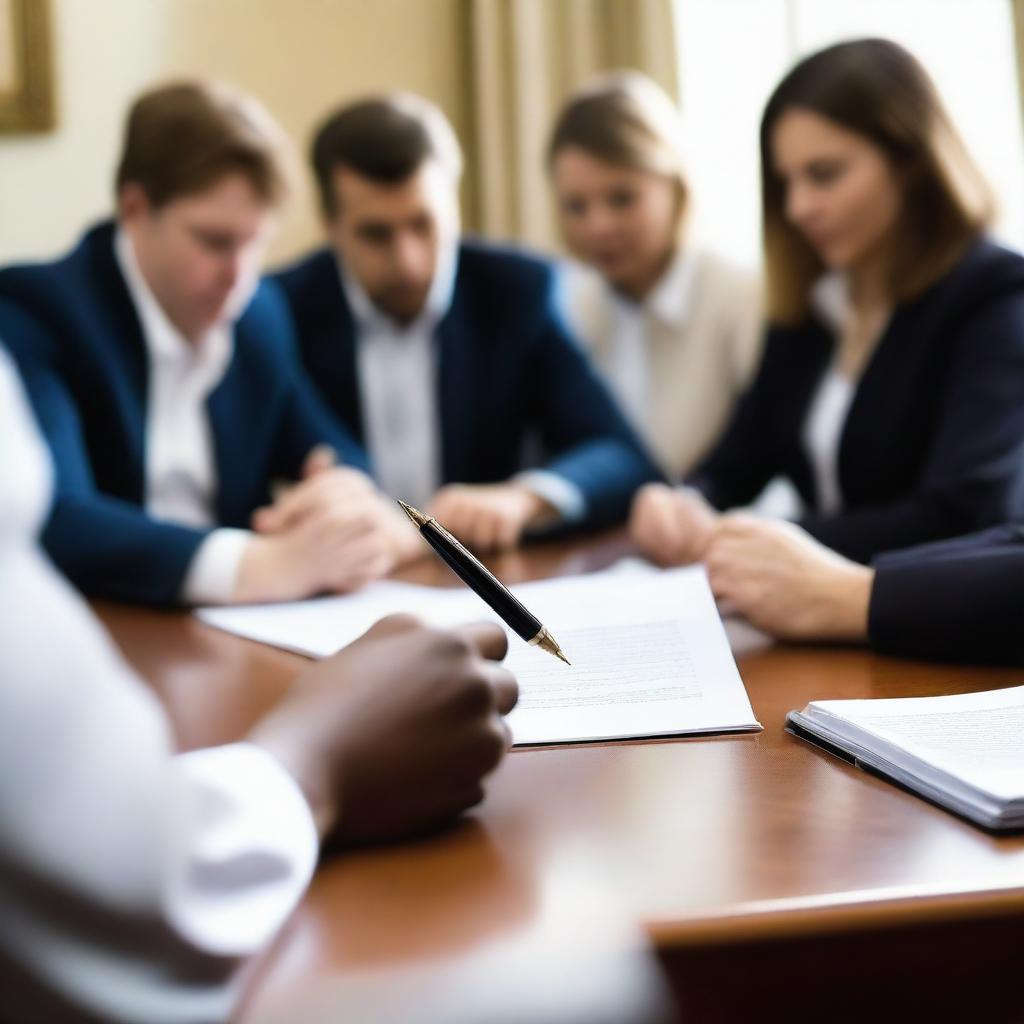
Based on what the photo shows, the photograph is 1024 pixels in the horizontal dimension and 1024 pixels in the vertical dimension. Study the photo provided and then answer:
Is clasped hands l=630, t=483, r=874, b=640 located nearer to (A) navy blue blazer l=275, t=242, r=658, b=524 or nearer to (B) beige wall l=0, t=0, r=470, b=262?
(A) navy blue blazer l=275, t=242, r=658, b=524

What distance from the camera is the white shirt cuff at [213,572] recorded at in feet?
4.28

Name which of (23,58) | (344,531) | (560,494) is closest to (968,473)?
(560,494)

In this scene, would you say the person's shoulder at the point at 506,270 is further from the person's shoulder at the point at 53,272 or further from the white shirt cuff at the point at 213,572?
the white shirt cuff at the point at 213,572

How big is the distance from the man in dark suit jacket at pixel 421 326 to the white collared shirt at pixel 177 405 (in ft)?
1.06

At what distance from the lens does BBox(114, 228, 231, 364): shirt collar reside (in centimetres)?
174

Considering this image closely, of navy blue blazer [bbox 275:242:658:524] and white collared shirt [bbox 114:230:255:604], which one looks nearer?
white collared shirt [bbox 114:230:255:604]

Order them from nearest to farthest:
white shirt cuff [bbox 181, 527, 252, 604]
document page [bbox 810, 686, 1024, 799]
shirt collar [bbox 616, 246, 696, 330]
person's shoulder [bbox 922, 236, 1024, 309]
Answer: document page [bbox 810, 686, 1024, 799] → white shirt cuff [bbox 181, 527, 252, 604] → person's shoulder [bbox 922, 236, 1024, 309] → shirt collar [bbox 616, 246, 696, 330]

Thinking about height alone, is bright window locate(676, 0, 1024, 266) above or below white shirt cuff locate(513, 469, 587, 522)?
above

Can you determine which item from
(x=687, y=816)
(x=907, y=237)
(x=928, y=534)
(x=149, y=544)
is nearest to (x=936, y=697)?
(x=687, y=816)

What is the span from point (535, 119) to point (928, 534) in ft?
7.19

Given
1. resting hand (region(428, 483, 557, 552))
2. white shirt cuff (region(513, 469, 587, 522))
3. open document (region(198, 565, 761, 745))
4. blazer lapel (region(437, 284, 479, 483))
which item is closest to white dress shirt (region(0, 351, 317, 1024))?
open document (region(198, 565, 761, 745))

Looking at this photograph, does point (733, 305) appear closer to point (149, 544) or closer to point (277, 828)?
point (149, 544)

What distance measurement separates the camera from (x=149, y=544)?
135cm

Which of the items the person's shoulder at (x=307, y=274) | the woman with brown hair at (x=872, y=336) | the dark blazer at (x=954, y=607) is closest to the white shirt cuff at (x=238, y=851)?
the dark blazer at (x=954, y=607)
